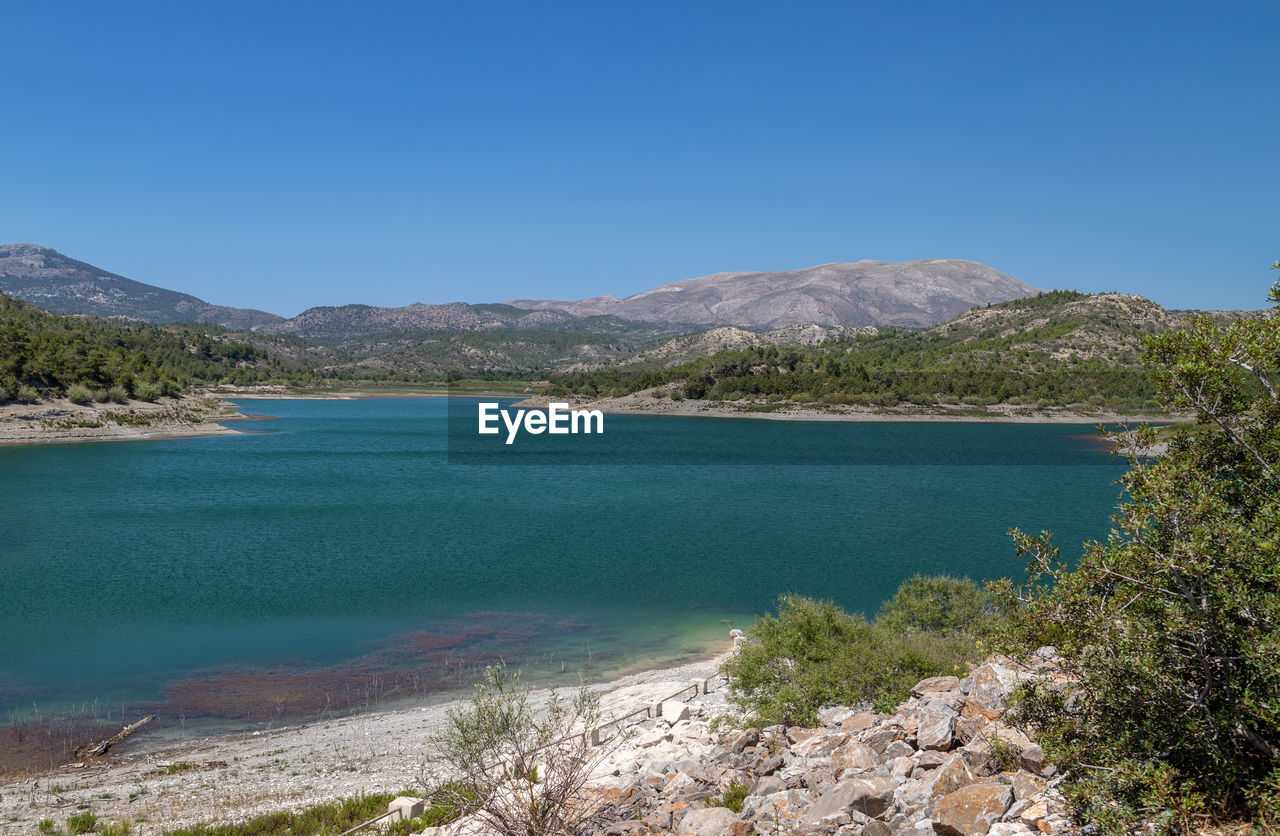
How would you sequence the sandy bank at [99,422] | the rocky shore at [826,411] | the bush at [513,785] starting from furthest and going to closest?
1. the rocky shore at [826,411]
2. the sandy bank at [99,422]
3. the bush at [513,785]

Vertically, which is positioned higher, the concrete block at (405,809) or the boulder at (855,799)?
→ the boulder at (855,799)

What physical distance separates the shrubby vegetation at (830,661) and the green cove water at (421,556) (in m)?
6.03

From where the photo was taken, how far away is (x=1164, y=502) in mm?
6094

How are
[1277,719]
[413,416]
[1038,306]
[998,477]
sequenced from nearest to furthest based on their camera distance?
[1277,719] → [998,477] → [413,416] → [1038,306]

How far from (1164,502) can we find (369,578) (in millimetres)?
25972

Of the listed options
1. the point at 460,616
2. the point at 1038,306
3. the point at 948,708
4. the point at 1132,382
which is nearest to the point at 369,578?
the point at 460,616

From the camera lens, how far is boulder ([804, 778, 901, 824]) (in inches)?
287

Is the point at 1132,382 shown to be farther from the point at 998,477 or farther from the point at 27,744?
the point at 27,744

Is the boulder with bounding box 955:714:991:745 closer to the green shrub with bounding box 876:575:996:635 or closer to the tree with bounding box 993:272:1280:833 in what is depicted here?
the tree with bounding box 993:272:1280:833

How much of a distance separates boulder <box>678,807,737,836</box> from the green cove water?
16.5ft

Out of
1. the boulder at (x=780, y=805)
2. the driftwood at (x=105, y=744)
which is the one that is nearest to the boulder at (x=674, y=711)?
the boulder at (x=780, y=805)

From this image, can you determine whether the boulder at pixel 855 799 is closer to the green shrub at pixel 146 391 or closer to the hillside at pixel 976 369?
the green shrub at pixel 146 391

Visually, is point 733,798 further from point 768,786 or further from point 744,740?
point 744,740

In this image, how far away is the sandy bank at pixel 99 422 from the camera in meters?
64.6
